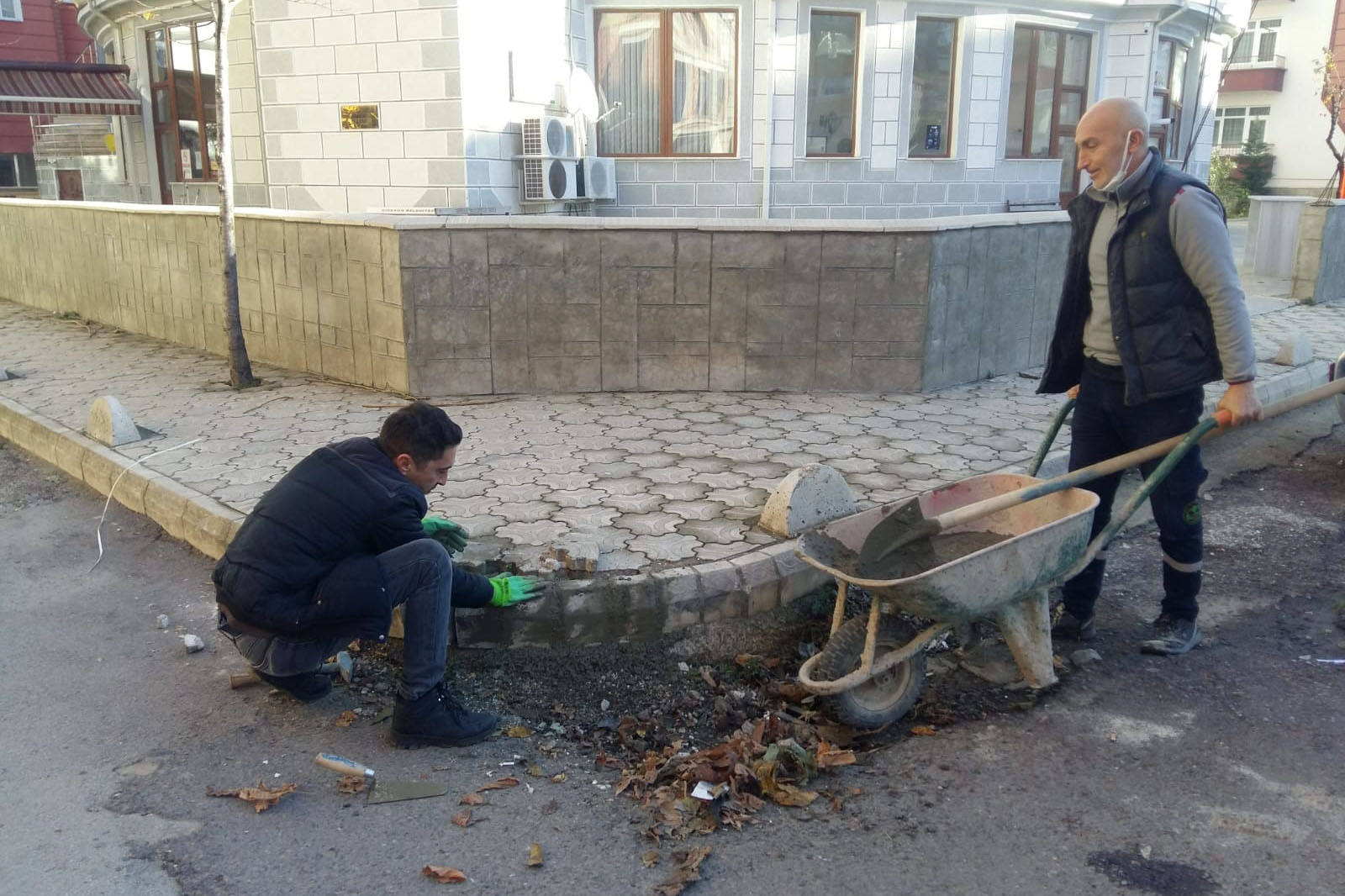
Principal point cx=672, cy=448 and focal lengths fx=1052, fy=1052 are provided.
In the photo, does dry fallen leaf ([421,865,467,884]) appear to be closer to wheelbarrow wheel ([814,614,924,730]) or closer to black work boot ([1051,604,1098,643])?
wheelbarrow wheel ([814,614,924,730])

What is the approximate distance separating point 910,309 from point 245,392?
470 cm

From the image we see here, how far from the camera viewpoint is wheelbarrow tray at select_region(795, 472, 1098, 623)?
129 inches

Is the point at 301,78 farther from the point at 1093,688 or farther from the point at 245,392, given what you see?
the point at 1093,688

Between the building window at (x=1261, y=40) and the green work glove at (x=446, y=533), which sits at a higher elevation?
the building window at (x=1261, y=40)

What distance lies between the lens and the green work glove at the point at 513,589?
384 centimetres

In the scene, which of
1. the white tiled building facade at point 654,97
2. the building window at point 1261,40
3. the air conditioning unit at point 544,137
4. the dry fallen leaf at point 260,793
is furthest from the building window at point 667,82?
the building window at point 1261,40

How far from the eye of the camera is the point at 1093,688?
3.82 meters

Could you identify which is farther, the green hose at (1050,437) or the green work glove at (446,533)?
the green hose at (1050,437)

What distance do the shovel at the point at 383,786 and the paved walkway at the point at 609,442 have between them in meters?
1.16

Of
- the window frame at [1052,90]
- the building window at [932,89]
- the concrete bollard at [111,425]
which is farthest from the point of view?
the window frame at [1052,90]

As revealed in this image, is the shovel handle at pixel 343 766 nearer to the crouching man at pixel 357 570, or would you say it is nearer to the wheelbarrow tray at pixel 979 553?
the crouching man at pixel 357 570

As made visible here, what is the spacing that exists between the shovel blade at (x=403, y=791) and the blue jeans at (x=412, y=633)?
28 centimetres

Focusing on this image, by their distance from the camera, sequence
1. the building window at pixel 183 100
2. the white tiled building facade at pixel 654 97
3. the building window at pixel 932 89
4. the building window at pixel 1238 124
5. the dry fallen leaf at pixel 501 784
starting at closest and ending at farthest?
the dry fallen leaf at pixel 501 784 → the white tiled building facade at pixel 654 97 → the building window at pixel 932 89 → the building window at pixel 183 100 → the building window at pixel 1238 124

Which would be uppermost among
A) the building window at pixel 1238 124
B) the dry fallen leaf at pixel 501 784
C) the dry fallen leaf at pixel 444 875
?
the building window at pixel 1238 124
